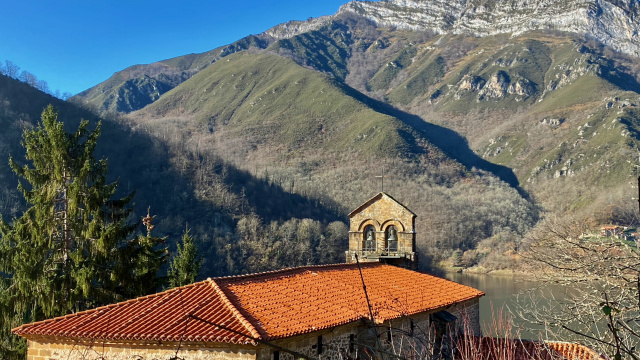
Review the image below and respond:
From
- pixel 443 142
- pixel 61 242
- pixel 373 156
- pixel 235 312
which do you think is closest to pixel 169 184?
pixel 373 156

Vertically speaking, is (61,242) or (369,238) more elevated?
(61,242)

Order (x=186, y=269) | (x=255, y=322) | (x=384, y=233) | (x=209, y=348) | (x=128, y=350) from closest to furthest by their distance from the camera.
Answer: (x=209, y=348), (x=255, y=322), (x=128, y=350), (x=384, y=233), (x=186, y=269)

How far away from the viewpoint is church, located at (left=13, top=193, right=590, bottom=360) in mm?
8758

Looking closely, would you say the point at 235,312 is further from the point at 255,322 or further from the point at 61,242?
the point at 61,242

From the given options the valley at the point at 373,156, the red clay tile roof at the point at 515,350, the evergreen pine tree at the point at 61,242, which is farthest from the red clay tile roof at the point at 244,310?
the valley at the point at 373,156

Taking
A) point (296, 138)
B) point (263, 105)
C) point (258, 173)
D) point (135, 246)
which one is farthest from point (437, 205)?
point (135, 246)

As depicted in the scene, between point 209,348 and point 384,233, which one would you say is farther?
point 384,233

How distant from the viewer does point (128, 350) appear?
30.4 feet

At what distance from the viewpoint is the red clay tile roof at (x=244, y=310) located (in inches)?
355

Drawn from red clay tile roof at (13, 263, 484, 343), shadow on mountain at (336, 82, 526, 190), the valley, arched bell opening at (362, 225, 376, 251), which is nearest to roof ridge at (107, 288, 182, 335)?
red clay tile roof at (13, 263, 484, 343)

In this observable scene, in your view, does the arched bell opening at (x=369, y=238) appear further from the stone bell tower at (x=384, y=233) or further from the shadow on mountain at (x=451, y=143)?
the shadow on mountain at (x=451, y=143)

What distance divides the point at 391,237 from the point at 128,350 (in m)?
10.8

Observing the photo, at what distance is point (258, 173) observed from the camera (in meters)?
110

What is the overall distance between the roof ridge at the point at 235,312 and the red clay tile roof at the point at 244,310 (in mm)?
15
